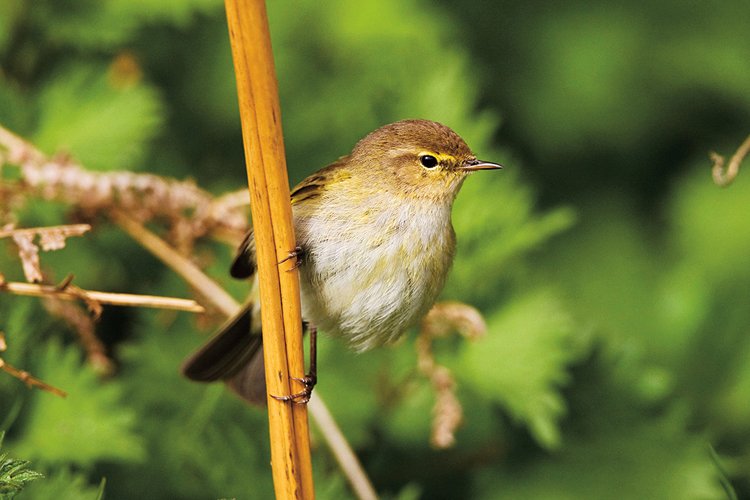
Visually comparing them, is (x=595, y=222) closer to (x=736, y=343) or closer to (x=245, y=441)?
(x=736, y=343)

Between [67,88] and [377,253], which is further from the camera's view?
[67,88]

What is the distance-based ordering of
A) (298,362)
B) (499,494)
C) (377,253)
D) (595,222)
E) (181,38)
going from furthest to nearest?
(595,222), (181,38), (499,494), (377,253), (298,362)

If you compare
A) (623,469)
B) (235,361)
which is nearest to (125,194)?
(235,361)

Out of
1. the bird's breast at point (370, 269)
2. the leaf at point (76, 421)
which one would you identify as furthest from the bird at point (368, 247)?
the leaf at point (76, 421)

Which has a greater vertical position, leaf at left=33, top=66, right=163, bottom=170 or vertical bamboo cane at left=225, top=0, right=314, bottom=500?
leaf at left=33, top=66, right=163, bottom=170

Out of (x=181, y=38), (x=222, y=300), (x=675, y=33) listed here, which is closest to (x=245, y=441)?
(x=222, y=300)

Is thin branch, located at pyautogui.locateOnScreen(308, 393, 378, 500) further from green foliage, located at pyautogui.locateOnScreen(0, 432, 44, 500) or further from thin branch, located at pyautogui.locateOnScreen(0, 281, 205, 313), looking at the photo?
green foliage, located at pyautogui.locateOnScreen(0, 432, 44, 500)

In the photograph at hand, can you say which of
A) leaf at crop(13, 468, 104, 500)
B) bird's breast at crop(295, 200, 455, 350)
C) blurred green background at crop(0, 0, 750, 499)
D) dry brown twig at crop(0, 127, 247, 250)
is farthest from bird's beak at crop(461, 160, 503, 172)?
leaf at crop(13, 468, 104, 500)
